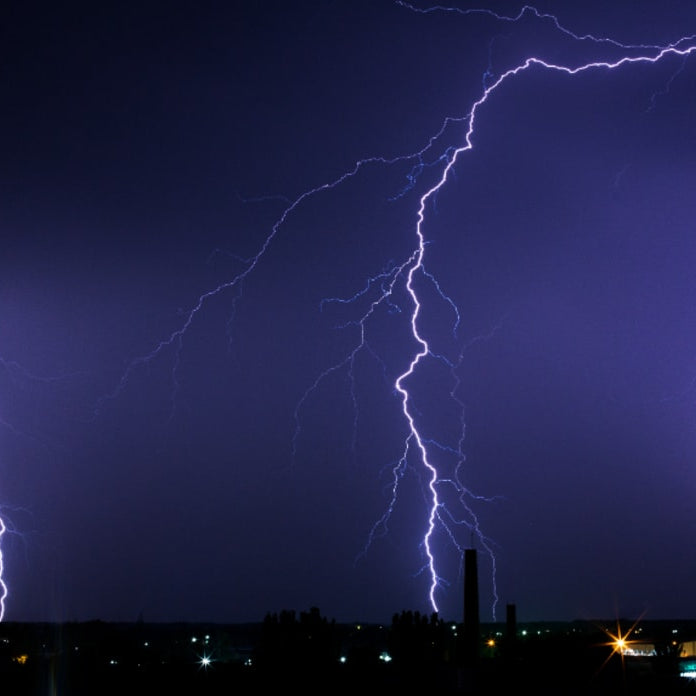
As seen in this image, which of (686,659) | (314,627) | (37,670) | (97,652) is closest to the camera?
(37,670)

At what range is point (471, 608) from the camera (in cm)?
2552

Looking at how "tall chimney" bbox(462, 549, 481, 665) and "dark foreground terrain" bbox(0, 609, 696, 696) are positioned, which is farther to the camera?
"tall chimney" bbox(462, 549, 481, 665)

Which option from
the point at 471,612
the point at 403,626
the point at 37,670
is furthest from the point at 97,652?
the point at 471,612

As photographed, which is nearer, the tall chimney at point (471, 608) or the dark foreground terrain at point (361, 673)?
the dark foreground terrain at point (361, 673)

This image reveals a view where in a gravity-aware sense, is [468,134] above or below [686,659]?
above

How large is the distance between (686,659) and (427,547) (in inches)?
610

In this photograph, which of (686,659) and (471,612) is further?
(686,659)

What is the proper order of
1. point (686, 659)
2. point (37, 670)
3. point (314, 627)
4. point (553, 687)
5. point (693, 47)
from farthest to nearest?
1. point (686, 659)
2. point (314, 627)
3. point (37, 670)
4. point (693, 47)
5. point (553, 687)

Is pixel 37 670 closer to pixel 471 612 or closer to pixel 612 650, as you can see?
pixel 471 612

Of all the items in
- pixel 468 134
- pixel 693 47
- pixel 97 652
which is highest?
pixel 693 47

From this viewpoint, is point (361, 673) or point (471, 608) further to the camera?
point (471, 608)

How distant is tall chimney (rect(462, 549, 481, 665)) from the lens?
24.8 meters

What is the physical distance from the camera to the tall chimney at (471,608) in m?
24.8

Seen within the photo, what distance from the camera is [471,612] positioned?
83.6 ft
